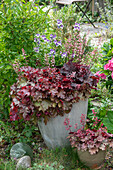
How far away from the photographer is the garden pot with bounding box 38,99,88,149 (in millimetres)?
2457

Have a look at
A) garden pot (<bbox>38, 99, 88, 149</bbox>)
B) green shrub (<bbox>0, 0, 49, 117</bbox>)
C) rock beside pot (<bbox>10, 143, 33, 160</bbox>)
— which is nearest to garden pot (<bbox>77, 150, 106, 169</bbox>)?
garden pot (<bbox>38, 99, 88, 149</bbox>)

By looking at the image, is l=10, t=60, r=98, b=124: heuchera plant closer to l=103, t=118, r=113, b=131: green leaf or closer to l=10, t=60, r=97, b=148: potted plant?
l=10, t=60, r=97, b=148: potted plant

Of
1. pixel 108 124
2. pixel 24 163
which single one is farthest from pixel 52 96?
pixel 24 163

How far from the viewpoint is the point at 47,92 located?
7.56ft

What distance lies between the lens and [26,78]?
251cm

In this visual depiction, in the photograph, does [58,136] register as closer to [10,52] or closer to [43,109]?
[43,109]

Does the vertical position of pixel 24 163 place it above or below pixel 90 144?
below

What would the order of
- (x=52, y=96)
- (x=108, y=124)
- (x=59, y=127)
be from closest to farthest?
(x=108, y=124) < (x=52, y=96) < (x=59, y=127)

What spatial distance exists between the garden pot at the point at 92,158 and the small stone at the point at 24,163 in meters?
0.57

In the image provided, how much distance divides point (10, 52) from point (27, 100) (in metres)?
0.73

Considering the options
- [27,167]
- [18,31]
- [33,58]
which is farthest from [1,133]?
[18,31]

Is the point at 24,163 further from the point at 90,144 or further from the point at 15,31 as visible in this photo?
the point at 15,31

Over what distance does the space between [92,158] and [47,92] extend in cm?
88

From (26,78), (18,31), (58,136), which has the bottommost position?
(58,136)
